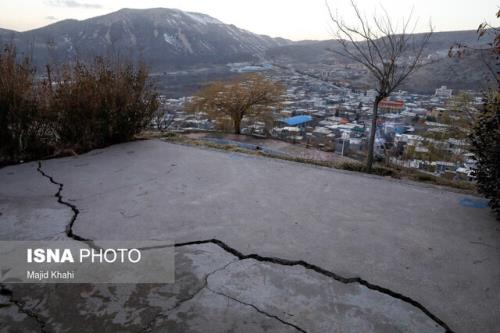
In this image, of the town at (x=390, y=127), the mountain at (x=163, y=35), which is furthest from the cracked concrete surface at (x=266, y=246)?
the mountain at (x=163, y=35)

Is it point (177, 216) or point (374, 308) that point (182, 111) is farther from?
point (374, 308)

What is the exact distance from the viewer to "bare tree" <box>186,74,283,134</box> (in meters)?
14.3

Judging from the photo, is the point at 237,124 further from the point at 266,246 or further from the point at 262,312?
the point at 262,312

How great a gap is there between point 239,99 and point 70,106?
9144mm

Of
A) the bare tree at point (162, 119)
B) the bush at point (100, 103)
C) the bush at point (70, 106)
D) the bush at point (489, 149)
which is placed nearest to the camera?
the bush at point (489, 149)

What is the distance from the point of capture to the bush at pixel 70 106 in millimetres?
5082

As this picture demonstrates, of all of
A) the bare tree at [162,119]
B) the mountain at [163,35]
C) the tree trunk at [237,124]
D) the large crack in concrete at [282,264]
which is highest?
the mountain at [163,35]

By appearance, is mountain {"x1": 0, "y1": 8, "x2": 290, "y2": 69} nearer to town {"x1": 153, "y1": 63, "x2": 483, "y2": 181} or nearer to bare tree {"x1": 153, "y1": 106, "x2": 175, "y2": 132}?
town {"x1": 153, "y1": 63, "x2": 483, "y2": 181}

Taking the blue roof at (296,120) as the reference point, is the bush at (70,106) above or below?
above

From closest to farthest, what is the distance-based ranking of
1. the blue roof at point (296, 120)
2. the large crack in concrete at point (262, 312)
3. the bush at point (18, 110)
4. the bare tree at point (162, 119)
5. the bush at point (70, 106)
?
1. the large crack in concrete at point (262, 312)
2. the bush at point (18, 110)
3. the bush at point (70, 106)
4. the bare tree at point (162, 119)
5. the blue roof at point (296, 120)

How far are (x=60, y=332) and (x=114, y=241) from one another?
1.05 meters

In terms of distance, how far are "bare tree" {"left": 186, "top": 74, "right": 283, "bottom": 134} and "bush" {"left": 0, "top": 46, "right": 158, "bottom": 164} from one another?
763cm

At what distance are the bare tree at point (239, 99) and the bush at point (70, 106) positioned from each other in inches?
300

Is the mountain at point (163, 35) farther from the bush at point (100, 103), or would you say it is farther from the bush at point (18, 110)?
the bush at point (18, 110)
